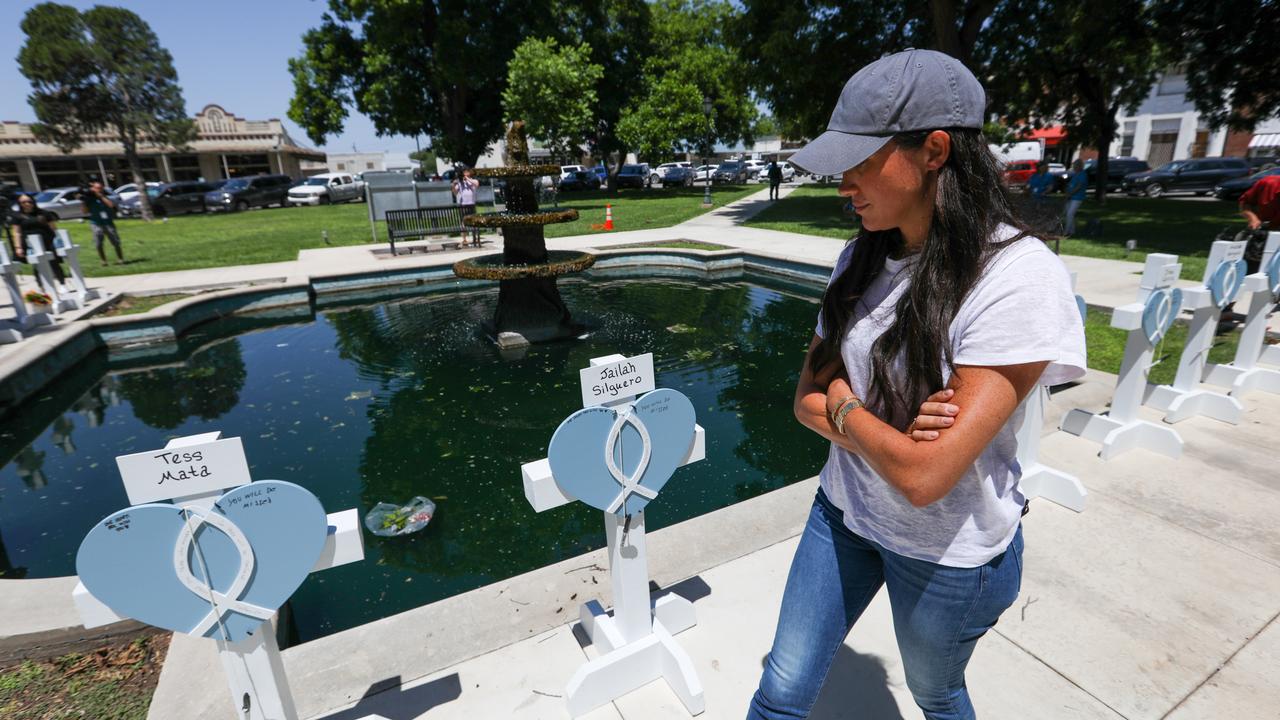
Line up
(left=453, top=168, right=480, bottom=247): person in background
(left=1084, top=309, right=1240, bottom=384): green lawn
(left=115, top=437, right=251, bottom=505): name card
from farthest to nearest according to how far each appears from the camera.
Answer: (left=453, top=168, right=480, bottom=247): person in background, (left=1084, top=309, right=1240, bottom=384): green lawn, (left=115, top=437, right=251, bottom=505): name card

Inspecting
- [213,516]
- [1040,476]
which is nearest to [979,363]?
[213,516]

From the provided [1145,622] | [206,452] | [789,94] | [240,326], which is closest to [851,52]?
[789,94]

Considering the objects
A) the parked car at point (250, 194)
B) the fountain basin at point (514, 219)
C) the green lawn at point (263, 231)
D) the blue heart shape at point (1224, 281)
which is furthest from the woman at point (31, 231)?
the parked car at point (250, 194)

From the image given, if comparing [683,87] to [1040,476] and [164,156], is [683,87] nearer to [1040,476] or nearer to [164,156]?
[1040,476]

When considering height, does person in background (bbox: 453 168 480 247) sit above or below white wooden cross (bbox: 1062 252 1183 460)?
above

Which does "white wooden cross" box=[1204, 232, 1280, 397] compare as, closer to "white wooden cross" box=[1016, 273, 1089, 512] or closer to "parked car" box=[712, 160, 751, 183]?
"white wooden cross" box=[1016, 273, 1089, 512]

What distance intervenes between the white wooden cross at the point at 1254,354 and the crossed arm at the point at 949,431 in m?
5.09

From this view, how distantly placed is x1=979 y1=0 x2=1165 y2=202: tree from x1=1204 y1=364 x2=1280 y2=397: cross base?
10.1 metres

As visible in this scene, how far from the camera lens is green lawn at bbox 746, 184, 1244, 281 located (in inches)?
431

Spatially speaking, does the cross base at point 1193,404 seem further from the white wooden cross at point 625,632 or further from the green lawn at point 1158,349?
the white wooden cross at point 625,632

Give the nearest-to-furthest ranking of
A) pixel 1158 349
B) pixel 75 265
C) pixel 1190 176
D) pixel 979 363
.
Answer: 1. pixel 979 363
2. pixel 1158 349
3. pixel 75 265
4. pixel 1190 176

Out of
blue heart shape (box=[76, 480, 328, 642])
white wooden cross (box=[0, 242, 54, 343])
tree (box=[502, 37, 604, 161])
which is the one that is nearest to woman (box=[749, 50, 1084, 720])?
blue heart shape (box=[76, 480, 328, 642])

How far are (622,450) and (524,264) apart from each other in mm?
5514

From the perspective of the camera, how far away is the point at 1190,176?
74.8 ft
